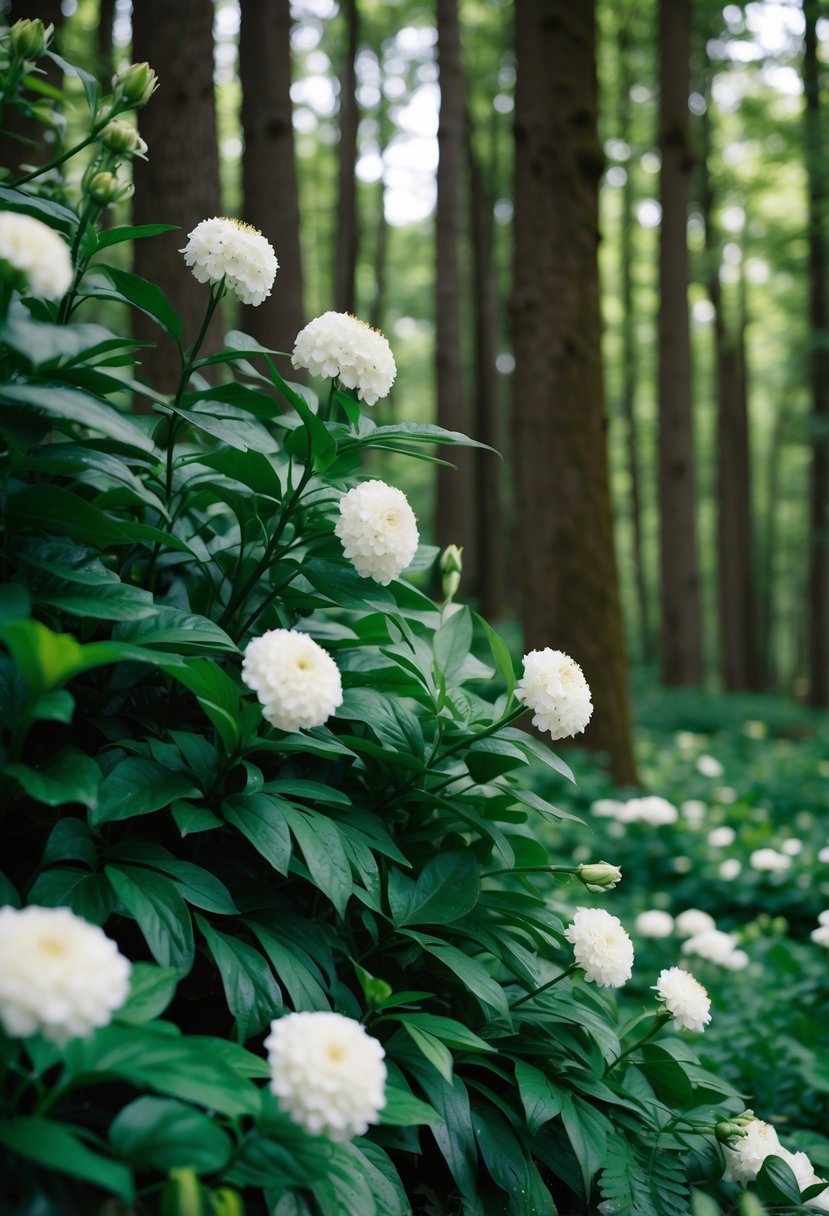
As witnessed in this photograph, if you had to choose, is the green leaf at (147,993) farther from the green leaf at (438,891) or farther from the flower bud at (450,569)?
the flower bud at (450,569)

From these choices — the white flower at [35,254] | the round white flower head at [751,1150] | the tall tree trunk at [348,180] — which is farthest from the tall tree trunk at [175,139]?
the tall tree trunk at [348,180]

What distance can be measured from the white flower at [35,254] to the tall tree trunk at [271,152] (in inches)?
177

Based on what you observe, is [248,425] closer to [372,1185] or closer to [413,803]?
[413,803]

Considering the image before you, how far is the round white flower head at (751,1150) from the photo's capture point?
5.82ft

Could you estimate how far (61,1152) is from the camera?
40.0 inches

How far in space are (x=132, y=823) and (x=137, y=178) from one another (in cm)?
346

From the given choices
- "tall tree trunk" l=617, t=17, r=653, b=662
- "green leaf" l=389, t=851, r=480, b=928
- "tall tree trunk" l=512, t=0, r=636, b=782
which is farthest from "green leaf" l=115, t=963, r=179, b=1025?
"tall tree trunk" l=617, t=17, r=653, b=662

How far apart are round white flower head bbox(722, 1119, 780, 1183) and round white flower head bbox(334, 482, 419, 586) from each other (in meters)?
1.29

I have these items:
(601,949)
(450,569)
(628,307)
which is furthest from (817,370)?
(601,949)

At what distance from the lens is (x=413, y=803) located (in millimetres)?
1895

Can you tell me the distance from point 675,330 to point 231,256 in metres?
9.36

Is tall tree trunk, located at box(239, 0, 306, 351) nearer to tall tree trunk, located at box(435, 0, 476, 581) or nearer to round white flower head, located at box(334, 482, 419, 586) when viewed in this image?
tall tree trunk, located at box(435, 0, 476, 581)

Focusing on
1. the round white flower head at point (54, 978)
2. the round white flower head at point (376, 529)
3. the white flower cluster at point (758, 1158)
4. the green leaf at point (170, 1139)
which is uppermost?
the round white flower head at point (376, 529)

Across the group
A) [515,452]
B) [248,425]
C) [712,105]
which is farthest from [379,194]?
[248,425]
